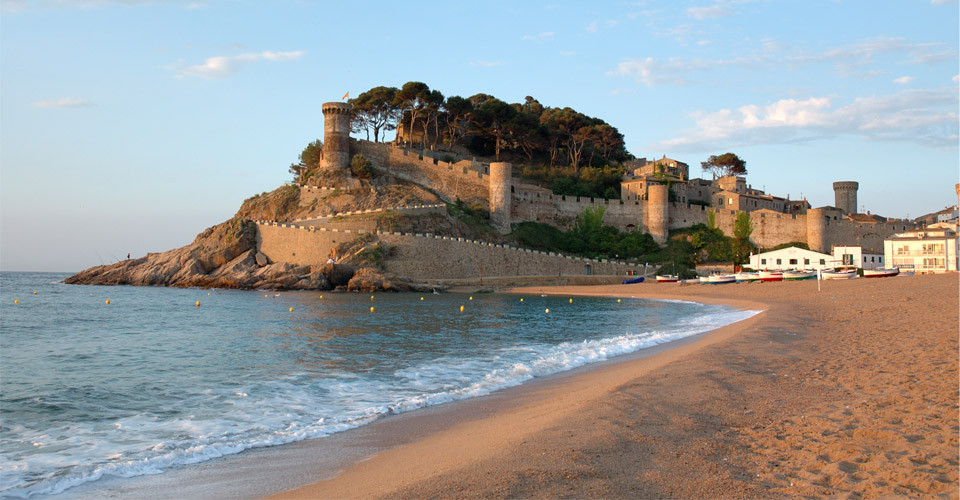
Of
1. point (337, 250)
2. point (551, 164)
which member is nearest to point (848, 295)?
point (337, 250)

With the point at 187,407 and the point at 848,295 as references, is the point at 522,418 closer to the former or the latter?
the point at 187,407

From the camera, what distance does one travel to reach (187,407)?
8781 mm

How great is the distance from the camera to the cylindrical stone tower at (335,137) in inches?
1909

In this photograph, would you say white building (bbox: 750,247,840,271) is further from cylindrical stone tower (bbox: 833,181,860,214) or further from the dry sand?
the dry sand

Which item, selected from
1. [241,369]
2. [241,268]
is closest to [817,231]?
[241,268]

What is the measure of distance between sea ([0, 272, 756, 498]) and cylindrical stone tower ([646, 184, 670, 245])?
21.9 meters

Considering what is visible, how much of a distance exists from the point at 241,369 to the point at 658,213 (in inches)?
1599

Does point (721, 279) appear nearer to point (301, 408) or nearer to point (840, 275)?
point (840, 275)

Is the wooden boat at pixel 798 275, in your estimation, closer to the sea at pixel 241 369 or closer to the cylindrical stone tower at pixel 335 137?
the sea at pixel 241 369

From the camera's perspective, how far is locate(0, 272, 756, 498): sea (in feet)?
22.6

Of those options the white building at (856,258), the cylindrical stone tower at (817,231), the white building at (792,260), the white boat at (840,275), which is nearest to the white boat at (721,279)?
the white boat at (840,275)

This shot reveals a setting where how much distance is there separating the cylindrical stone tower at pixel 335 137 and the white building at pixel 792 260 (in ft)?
99.7

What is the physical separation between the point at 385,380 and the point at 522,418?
3.93 metres

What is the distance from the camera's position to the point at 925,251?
3847 centimetres
